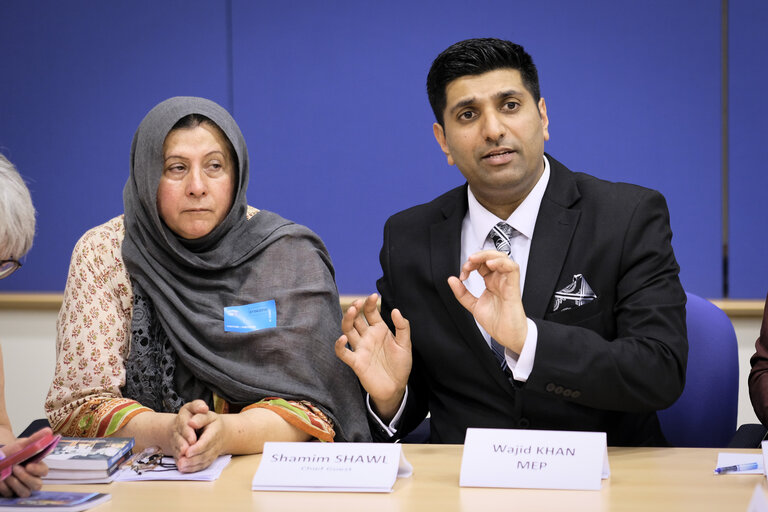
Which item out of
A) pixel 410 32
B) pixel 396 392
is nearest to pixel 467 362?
pixel 396 392

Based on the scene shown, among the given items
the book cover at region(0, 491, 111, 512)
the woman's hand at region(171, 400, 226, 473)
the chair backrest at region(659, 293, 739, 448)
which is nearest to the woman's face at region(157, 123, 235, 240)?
the woman's hand at region(171, 400, 226, 473)

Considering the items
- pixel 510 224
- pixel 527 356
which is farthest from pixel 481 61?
pixel 527 356

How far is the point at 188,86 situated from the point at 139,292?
1.59 meters

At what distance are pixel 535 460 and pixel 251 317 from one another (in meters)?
0.88

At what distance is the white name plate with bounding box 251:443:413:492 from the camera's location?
1.57 m

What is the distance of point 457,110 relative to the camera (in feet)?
6.95

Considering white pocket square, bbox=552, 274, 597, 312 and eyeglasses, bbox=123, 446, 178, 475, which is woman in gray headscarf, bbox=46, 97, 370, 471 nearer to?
eyeglasses, bbox=123, 446, 178, 475

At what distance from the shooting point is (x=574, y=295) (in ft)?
6.62

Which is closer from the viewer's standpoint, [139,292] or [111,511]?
[111,511]

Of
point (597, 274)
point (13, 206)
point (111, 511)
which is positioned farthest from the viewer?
point (597, 274)

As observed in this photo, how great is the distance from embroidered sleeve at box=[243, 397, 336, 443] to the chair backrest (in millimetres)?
880

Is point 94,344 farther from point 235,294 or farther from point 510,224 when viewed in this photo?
point 510,224

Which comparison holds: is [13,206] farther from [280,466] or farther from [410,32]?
[410,32]

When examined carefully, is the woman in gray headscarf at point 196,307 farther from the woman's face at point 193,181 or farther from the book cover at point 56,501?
the book cover at point 56,501
